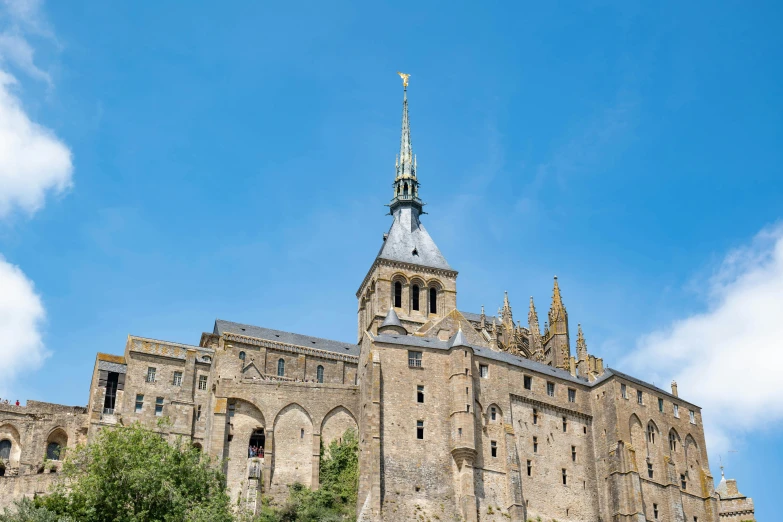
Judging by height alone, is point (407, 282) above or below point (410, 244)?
below

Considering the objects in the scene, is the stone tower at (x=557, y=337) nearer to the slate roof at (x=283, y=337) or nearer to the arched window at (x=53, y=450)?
the slate roof at (x=283, y=337)

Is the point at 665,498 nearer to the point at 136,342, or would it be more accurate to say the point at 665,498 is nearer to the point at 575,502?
the point at 575,502

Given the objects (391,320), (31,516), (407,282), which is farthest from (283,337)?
(31,516)

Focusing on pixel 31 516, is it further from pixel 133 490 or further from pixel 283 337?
pixel 283 337

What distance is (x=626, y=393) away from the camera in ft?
251

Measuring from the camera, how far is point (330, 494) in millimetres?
67688

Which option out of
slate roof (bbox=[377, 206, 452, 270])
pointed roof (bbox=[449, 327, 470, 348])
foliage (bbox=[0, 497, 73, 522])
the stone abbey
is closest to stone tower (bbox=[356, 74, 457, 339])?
slate roof (bbox=[377, 206, 452, 270])

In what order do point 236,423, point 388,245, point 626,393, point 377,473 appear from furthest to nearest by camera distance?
point 388,245, point 626,393, point 236,423, point 377,473

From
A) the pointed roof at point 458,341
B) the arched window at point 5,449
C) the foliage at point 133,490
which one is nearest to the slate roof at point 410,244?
the pointed roof at point 458,341

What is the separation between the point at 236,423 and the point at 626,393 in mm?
28303

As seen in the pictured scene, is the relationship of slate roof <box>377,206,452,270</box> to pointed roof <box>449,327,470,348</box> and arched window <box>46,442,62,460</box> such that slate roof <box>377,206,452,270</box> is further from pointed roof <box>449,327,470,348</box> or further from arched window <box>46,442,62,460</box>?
arched window <box>46,442,62,460</box>

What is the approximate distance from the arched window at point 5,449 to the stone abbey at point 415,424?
14 centimetres

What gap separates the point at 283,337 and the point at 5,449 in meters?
22.8

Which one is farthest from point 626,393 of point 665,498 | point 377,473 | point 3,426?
point 3,426
